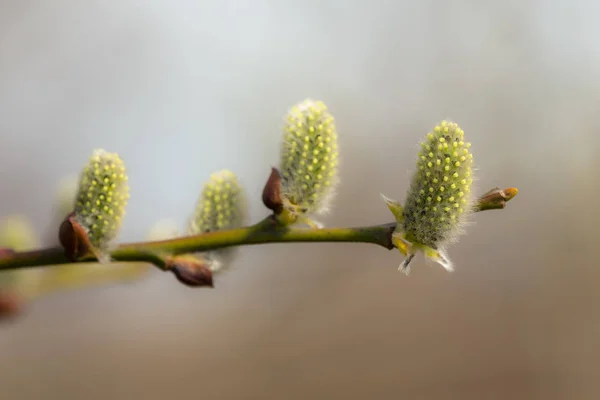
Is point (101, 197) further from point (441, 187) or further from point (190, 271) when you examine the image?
point (441, 187)

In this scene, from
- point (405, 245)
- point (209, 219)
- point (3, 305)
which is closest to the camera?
point (405, 245)

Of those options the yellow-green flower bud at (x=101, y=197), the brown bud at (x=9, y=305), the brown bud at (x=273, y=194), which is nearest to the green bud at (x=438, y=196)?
the brown bud at (x=273, y=194)

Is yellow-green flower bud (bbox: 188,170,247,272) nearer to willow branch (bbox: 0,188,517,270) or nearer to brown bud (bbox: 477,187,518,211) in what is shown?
willow branch (bbox: 0,188,517,270)

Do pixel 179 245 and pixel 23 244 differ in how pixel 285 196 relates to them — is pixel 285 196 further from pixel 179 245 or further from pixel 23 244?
pixel 23 244

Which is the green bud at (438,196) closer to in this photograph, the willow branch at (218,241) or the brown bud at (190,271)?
the willow branch at (218,241)

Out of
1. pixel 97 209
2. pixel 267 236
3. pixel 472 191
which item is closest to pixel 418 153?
pixel 472 191

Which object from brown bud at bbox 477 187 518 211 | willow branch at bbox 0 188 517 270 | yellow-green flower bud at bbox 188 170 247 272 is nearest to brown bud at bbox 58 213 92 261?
willow branch at bbox 0 188 517 270
